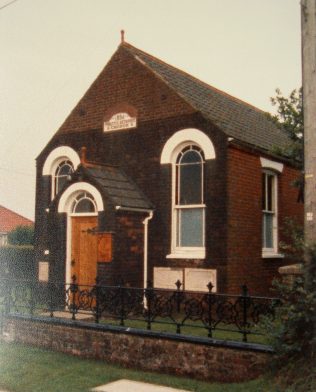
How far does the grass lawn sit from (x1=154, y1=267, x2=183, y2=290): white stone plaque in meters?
3.57

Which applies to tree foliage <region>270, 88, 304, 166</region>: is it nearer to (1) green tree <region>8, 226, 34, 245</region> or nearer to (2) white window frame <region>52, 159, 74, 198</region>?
(2) white window frame <region>52, 159, 74, 198</region>

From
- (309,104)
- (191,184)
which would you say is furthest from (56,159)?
(309,104)

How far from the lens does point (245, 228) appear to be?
12508 millimetres

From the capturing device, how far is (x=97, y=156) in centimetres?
1448

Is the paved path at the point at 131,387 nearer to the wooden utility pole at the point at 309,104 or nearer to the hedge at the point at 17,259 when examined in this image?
the wooden utility pole at the point at 309,104

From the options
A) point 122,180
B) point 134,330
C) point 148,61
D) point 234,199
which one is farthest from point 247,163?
point 134,330

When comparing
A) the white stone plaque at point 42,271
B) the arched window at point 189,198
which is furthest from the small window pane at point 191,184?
the white stone plaque at point 42,271

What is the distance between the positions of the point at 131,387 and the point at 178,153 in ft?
22.5

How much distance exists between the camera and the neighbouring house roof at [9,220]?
1933 inches

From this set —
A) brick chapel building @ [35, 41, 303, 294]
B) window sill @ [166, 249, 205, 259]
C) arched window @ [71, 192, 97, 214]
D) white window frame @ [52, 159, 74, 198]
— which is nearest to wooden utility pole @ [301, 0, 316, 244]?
brick chapel building @ [35, 41, 303, 294]

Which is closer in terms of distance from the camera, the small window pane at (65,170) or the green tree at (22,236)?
the small window pane at (65,170)

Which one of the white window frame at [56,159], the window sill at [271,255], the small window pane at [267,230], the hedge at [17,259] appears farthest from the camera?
the hedge at [17,259]

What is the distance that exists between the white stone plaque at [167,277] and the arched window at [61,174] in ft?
14.9

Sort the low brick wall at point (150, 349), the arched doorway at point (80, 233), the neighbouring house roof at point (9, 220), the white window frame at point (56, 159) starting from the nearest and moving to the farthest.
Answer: the low brick wall at point (150, 349) < the arched doorway at point (80, 233) < the white window frame at point (56, 159) < the neighbouring house roof at point (9, 220)
